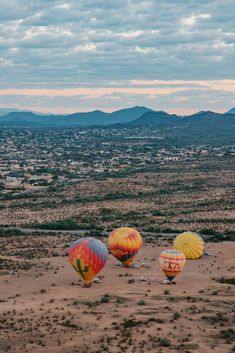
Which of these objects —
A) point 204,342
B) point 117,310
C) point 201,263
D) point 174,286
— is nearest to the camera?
point 204,342

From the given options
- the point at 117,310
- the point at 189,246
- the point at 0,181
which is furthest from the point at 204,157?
the point at 117,310

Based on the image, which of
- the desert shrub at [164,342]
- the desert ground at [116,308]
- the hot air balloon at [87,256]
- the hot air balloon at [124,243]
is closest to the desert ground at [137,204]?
the hot air balloon at [124,243]

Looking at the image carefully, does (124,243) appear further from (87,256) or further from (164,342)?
(164,342)

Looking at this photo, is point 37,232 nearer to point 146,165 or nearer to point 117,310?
point 117,310

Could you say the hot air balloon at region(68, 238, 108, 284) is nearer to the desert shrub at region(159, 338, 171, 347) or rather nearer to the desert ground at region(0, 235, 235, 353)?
the desert ground at region(0, 235, 235, 353)

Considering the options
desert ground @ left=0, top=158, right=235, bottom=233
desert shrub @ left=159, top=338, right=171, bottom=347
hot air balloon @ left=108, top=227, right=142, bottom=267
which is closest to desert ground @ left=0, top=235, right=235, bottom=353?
desert shrub @ left=159, top=338, right=171, bottom=347

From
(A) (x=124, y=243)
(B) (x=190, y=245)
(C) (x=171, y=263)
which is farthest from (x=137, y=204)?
(C) (x=171, y=263)
